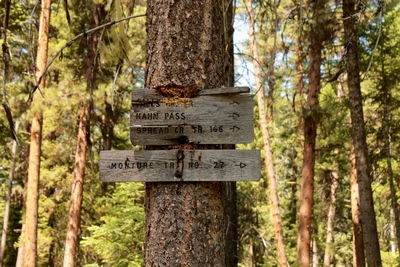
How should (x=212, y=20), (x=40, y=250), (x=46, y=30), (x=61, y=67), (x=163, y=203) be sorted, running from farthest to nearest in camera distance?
(x=40, y=250) → (x=61, y=67) → (x=46, y=30) → (x=212, y=20) → (x=163, y=203)

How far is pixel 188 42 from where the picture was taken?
2.28 meters

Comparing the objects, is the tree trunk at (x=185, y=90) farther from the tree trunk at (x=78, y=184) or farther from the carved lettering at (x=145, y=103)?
the tree trunk at (x=78, y=184)

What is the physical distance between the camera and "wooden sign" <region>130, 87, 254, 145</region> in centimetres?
226

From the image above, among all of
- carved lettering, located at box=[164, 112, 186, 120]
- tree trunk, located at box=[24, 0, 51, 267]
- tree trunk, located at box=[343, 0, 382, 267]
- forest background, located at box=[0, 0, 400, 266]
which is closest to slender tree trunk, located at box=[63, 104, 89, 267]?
forest background, located at box=[0, 0, 400, 266]

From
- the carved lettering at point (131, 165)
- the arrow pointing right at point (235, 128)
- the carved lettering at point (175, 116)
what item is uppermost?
the carved lettering at point (175, 116)

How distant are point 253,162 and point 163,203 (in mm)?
543

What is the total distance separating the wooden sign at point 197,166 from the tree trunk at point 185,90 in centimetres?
6

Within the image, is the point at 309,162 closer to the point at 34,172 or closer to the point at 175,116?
the point at 34,172

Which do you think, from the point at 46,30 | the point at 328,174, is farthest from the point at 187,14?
the point at 328,174

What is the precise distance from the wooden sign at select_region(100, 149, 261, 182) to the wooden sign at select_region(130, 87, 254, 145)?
69 millimetres

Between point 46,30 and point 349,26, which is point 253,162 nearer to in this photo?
point 349,26

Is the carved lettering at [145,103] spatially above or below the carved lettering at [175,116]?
above

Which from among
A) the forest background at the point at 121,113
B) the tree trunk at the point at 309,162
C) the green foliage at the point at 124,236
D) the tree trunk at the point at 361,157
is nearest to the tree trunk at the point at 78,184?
the forest background at the point at 121,113

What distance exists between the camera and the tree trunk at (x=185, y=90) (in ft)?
6.99
